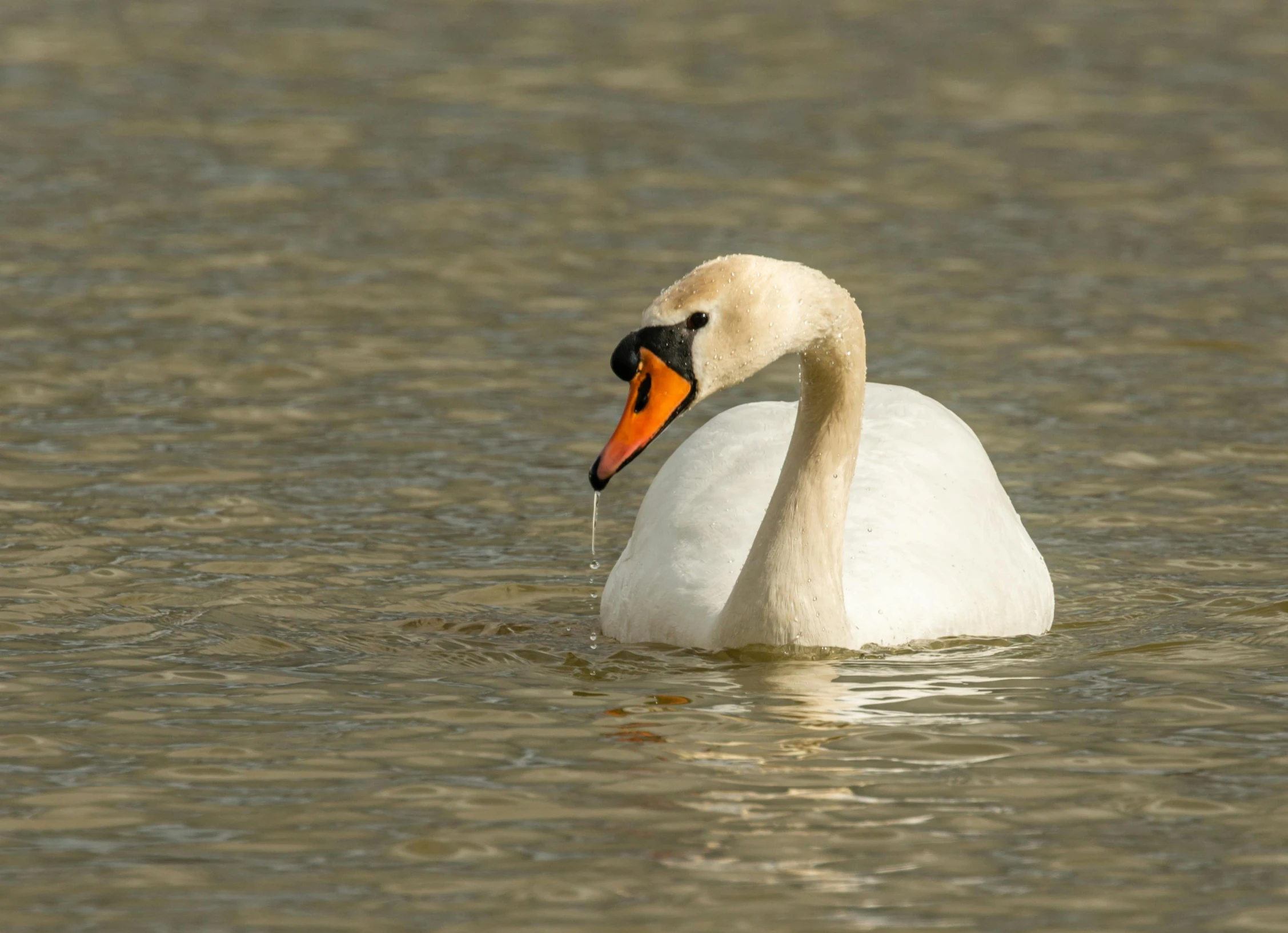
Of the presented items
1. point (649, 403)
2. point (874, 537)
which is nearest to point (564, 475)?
point (874, 537)

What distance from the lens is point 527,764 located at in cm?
800

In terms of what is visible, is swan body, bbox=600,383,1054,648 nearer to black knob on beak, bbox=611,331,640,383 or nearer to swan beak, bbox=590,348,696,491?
swan beak, bbox=590,348,696,491

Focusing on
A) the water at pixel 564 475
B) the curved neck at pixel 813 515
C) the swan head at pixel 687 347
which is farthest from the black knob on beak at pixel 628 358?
the water at pixel 564 475

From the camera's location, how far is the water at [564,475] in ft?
23.5

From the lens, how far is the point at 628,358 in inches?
337

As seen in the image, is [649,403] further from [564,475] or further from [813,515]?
[564,475]

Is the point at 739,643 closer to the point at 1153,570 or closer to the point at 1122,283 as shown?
the point at 1153,570

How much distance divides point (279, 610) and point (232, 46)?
17.8 m

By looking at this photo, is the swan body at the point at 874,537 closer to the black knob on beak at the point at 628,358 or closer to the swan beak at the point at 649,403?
the swan beak at the point at 649,403

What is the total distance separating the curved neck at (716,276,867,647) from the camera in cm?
910

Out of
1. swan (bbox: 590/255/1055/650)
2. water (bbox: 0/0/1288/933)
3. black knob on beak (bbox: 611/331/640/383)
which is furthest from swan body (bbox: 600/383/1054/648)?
→ black knob on beak (bbox: 611/331/640/383)

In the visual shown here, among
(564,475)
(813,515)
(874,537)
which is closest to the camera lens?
(813,515)

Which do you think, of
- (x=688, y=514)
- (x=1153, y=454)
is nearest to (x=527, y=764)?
(x=688, y=514)

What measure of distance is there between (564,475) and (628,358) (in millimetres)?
4277
